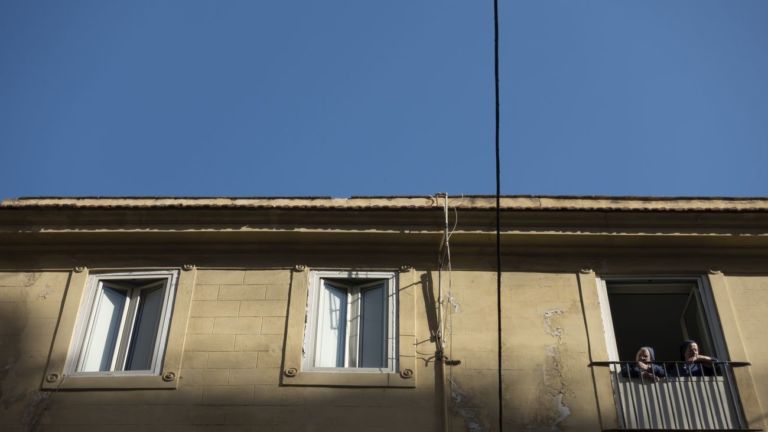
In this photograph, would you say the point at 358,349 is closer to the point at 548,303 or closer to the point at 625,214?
the point at 548,303

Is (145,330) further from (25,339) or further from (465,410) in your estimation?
(465,410)

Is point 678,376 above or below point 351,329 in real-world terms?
below

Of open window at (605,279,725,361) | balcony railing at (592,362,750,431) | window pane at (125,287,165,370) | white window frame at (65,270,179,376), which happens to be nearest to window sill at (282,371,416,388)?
white window frame at (65,270,179,376)

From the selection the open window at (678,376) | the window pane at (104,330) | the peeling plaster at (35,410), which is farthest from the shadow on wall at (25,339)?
the open window at (678,376)

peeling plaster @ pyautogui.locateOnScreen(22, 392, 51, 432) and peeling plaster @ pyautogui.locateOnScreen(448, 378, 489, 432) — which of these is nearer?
peeling plaster @ pyautogui.locateOnScreen(448, 378, 489, 432)

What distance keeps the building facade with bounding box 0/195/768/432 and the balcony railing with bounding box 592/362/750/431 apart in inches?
0.7

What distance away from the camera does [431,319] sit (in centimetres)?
1011

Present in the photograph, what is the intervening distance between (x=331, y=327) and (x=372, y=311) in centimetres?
51

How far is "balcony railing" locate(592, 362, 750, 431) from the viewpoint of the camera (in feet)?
30.5

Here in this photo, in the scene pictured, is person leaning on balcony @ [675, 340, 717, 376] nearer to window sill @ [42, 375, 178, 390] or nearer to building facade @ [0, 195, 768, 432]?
building facade @ [0, 195, 768, 432]

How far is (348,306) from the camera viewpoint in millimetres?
10438

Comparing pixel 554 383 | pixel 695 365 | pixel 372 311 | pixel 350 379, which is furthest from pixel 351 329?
pixel 695 365

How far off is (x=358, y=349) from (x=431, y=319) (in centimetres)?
86

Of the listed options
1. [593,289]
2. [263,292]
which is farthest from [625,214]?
[263,292]
